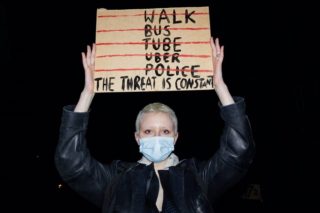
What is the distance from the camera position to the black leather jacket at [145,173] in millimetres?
1971

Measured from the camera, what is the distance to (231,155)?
2066 mm

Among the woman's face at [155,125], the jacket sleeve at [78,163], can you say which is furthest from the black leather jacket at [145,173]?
the woman's face at [155,125]

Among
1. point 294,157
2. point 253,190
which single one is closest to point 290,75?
point 294,157

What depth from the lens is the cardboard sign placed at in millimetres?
2441

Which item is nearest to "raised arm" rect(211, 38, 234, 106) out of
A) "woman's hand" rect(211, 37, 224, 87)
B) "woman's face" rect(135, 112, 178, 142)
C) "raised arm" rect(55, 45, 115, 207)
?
"woman's hand" rect(211, 37, 224, 87)

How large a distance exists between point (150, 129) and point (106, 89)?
1.57ft

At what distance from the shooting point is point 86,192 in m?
2.08

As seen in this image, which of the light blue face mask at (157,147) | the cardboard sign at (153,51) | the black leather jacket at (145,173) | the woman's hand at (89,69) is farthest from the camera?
the cardboard sign at (153,51)

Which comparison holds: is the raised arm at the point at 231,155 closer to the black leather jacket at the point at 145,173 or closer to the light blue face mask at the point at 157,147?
the black leather jacket at the point at 145,173

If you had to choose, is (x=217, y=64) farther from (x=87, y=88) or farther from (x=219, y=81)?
(x=87, y=88)

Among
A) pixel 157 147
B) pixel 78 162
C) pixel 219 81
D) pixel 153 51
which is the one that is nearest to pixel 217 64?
pixel 219 81

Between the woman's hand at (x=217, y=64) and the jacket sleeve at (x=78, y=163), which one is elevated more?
the woman's hand at (x=217, y=64)

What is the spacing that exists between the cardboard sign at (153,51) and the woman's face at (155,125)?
0.99 ft

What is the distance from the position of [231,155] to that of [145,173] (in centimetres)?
55
